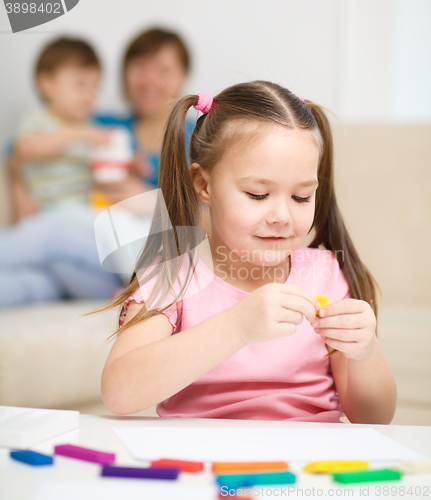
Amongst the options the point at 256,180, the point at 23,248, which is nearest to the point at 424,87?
the point at 23,248

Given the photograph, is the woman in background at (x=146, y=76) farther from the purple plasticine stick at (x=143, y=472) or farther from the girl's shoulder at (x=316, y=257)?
the purple plasticine stick at (x=143, y=472)

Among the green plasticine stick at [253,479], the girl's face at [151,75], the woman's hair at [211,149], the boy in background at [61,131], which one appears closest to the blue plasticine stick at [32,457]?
the green plasticine stick at [253,479]

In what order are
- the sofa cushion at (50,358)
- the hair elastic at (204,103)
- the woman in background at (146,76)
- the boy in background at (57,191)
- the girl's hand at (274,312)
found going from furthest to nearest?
the woman in background at (146,76) → the boy in background at (57,191) → the sofa cushion at (50,358) → the hair elastic at (204,103) → the girl's hand at (274,312)

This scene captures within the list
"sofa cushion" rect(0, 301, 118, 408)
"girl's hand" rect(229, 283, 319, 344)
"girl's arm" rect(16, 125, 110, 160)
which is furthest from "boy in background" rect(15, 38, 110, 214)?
"girl's hand" rect(229, 283, 319, 344)

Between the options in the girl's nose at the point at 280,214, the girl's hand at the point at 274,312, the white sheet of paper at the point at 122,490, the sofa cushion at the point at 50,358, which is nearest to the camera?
the white sheet of paper at the point at 122,490

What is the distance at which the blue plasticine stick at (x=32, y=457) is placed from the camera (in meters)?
0.39

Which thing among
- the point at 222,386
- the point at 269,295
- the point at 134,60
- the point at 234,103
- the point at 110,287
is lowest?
the point at 110,287

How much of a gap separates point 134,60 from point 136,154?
40 cm

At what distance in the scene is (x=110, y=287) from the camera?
1493 millimetres

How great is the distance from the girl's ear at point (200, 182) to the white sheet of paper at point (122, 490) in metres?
0.44

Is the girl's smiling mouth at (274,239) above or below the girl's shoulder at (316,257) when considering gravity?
above

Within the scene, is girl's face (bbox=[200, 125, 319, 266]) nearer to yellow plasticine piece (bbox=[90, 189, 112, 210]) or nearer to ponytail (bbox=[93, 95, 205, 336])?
ponytail (bbox=[93, 95, 205, 336])

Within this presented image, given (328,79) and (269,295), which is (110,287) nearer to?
(269,295)

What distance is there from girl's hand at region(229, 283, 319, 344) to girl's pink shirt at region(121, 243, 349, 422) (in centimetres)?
17
